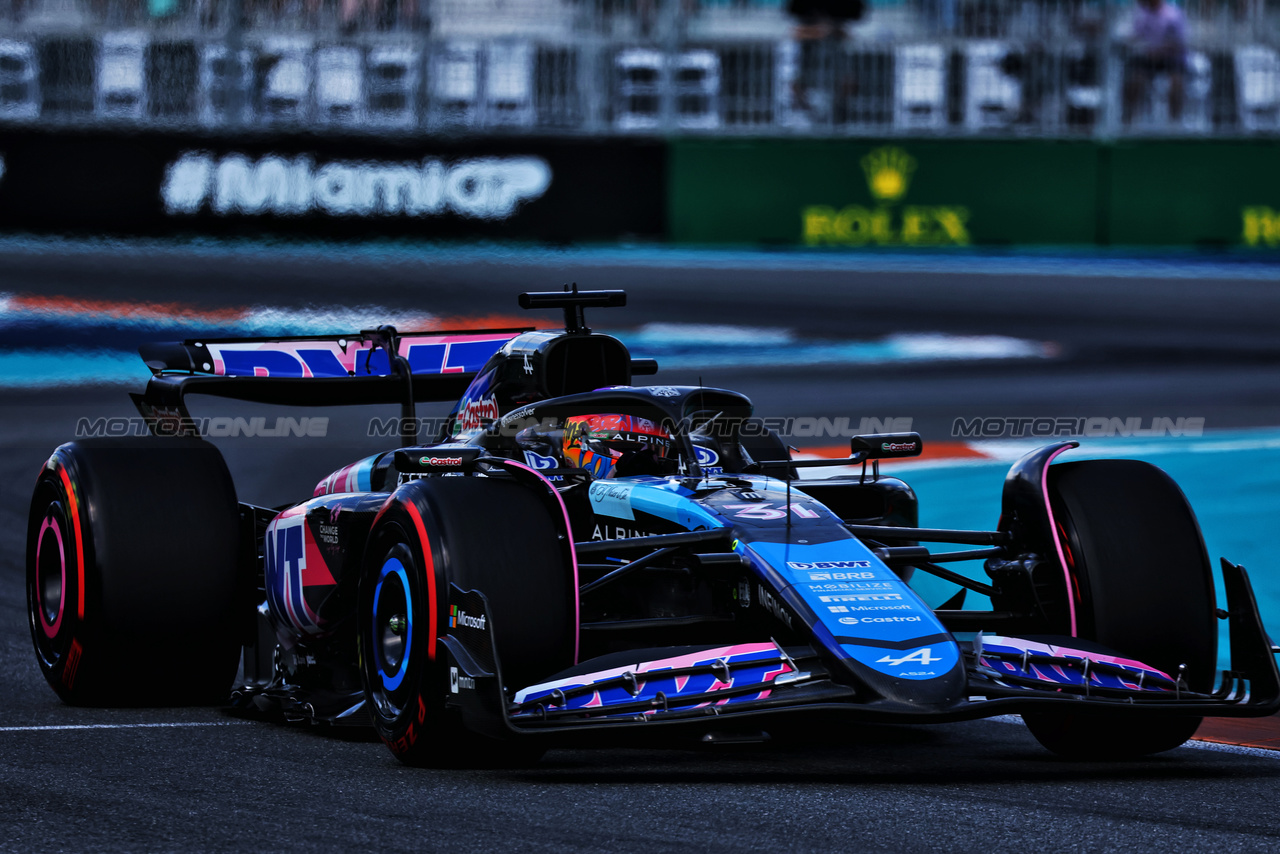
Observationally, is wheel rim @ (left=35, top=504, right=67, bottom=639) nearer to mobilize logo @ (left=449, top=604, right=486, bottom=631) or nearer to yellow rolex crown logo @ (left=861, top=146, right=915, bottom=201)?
mobilize logo @ (left=449, top=604, right=486, bottom=631)

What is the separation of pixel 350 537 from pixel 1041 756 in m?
2.51

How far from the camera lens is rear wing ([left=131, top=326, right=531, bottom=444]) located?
797cm

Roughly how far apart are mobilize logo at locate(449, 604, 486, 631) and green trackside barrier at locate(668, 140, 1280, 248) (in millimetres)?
11066

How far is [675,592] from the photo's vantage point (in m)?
6.02

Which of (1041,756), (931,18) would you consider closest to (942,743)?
(1041,756)

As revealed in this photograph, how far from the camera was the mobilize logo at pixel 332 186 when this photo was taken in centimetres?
1524

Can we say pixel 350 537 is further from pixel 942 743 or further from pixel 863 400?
pixel 863 400

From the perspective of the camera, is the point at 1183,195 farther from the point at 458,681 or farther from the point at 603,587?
the point at 458,681

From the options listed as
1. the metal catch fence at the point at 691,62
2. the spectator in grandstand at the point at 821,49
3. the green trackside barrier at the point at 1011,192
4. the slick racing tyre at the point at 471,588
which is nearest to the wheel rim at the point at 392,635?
the slick racing tyre at the point at 471,588

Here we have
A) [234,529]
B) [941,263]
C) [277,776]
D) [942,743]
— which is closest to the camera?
[277,776]

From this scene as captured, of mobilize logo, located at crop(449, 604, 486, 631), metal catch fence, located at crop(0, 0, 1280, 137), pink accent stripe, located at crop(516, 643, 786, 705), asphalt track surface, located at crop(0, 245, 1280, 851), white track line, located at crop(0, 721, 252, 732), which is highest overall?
metal catch fence, located at crop(0, 0, 1280, 137)

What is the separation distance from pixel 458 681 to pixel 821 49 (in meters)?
12.2

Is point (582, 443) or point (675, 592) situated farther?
point (582, 443)

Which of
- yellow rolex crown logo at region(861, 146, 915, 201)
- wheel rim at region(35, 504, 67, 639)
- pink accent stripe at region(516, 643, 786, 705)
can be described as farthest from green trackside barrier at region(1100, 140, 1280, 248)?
pink accent stripe at region(516, 643, 786, 705)
